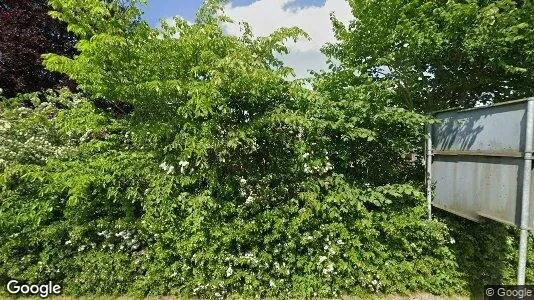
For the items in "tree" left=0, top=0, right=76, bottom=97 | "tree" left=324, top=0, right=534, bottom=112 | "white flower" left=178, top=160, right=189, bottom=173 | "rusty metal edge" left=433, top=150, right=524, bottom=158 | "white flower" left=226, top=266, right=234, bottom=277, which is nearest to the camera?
"rusty metal edge" left=433, top=150, right=524, bottom=158

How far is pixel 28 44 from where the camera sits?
5809mm

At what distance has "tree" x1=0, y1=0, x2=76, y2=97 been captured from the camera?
5738mm

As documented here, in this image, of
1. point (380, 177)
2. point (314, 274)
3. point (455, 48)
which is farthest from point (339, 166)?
point (455, 48)

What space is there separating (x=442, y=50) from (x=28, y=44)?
7419 mm

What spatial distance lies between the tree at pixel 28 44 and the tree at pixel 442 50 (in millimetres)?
5564

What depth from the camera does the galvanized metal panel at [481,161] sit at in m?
2.80

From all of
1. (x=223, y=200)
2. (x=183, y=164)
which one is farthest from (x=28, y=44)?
(x=223, y=200)

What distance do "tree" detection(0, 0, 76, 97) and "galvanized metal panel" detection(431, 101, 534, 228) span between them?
6.69 m

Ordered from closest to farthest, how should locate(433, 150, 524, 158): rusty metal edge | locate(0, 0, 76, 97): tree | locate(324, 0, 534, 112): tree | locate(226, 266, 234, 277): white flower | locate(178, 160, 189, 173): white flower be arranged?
locate(433, 150, 524, 158): rusty metal edge, locate(178, 160, 189, 173): white flower, locate(226, 266, 234, 277): white flower, locate(324, 0, 534, 112): tree, locate(0, 0, 76, 97): tree

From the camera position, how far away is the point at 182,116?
3488mm

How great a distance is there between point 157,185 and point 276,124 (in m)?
1.64

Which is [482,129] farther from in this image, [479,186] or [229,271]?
[229,271]

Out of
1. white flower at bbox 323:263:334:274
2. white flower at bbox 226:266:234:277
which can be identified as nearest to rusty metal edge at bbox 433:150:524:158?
white flower at bbox 323:263:334:274

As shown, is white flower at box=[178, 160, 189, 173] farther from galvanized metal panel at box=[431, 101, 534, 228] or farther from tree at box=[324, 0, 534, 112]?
galvanized metal panel at box=[431, 101, 534, 228]
